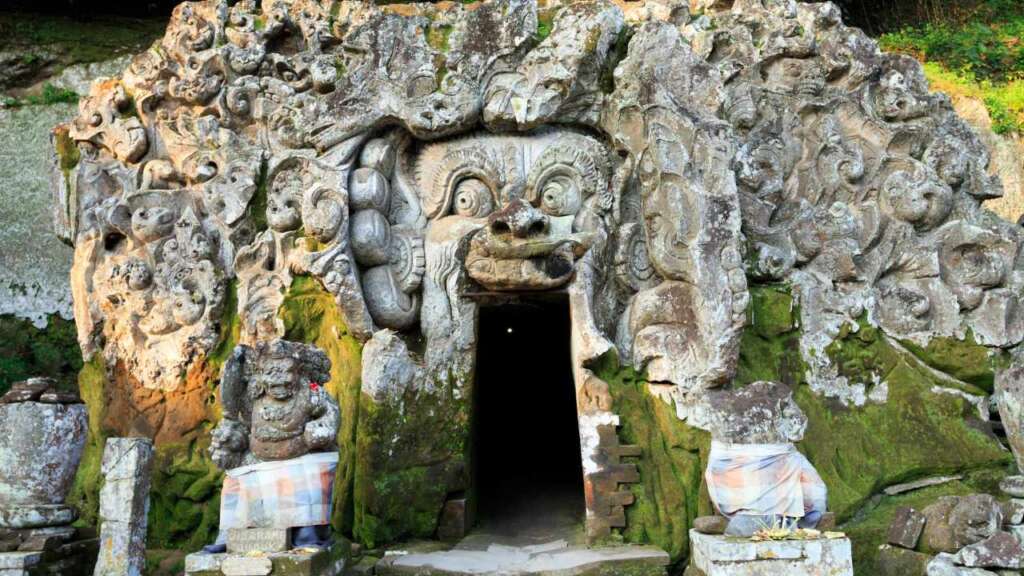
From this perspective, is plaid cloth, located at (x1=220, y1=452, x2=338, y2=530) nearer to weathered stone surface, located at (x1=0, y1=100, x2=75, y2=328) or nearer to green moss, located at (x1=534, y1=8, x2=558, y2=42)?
green moss, located at (x1=534, y1=8, x2=558, y2=42)

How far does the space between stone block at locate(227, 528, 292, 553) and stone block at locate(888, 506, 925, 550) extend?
4099 millimetres

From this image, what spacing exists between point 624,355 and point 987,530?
329cm

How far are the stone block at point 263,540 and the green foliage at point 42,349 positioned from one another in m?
7.39

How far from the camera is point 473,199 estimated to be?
27.8 ft

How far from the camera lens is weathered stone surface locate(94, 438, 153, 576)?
236 inches

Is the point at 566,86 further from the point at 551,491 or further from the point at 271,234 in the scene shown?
the point at 551,491

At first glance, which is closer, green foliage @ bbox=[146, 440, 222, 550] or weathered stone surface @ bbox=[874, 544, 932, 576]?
weathered stone surface @ bbox=[874, 544, 932, 576]

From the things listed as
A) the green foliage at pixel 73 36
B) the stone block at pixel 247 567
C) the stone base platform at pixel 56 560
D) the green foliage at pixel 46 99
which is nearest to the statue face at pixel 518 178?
the stone block at pixel 247 567

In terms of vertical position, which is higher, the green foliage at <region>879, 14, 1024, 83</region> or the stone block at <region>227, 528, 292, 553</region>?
the green foliage at <region>879, 14, 1024, 83</region>

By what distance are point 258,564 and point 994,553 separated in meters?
4.34

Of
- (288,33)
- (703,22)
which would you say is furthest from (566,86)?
(288,33)

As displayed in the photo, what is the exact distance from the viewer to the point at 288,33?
9.32 meters

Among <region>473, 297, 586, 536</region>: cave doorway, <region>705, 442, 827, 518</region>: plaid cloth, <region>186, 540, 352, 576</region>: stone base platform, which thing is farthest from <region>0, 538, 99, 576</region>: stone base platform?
<region>705, 442, 827, 518</region>: plaid cloth

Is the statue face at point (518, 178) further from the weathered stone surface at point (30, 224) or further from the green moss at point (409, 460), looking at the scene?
the weathered stone surface at point (30, 224)
